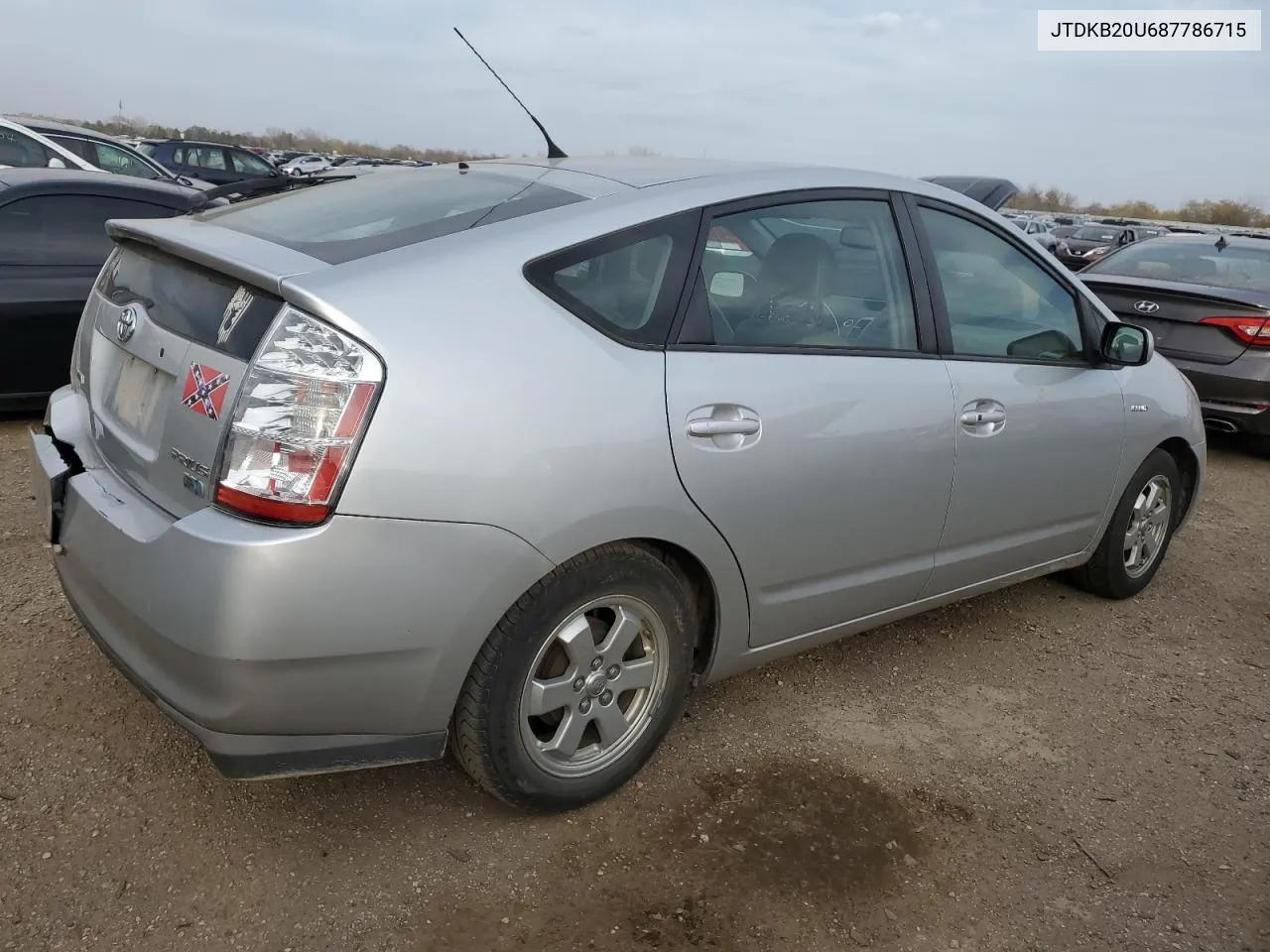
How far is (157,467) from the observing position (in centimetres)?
233

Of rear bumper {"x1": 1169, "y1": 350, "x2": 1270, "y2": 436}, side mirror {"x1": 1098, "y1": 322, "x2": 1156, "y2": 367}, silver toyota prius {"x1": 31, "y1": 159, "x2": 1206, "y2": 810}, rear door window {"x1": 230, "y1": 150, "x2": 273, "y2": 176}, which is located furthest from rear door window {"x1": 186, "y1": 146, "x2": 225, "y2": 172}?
side mirror {"x1": 1098, "y1": 322, "x2": 1156, "y2": 367}

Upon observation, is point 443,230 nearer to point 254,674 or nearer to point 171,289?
point 171,289

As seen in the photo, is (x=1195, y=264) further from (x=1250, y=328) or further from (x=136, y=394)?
(x=136, y=394)

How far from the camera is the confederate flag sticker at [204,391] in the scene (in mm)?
2164

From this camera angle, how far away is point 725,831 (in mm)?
2676

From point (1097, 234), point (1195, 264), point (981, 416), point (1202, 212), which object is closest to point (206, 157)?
point (1195, 264)

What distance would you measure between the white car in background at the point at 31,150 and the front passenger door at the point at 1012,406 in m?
10.4

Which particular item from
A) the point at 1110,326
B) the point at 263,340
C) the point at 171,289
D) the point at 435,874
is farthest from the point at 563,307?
the point at 1110,326

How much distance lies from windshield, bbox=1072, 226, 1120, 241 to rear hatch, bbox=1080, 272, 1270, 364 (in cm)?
2195

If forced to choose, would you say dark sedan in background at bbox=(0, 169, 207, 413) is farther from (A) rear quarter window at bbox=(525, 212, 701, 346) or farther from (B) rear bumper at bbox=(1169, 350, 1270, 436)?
(B) rear bumper at bbox=(1169, 350, 1270, 436)

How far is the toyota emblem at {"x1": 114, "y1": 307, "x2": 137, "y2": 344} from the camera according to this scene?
254cm

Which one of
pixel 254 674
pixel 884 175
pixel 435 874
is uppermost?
pixel 884 175

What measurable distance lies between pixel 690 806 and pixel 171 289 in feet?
6.01

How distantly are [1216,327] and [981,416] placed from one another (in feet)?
14.6
